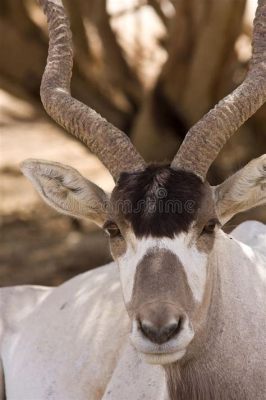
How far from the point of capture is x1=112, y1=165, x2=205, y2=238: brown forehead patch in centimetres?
548

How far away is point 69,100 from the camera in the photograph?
657 centimetres

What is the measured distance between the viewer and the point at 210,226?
5.75m

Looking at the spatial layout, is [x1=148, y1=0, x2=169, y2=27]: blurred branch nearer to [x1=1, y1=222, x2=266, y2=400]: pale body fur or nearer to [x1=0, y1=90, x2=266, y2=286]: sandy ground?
[x1=0, y1=90, x2=266, y2=286]: sandy ground

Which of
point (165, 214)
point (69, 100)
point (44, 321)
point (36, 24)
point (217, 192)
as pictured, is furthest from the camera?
point (36, 24)

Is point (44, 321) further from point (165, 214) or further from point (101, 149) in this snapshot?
point (165, 214)

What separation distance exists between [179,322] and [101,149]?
1512 millimetres

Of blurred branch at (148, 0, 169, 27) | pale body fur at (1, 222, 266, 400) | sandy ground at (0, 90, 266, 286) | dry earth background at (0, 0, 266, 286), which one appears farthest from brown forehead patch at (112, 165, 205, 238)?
blurred branch at (148, 0, 169, 27)

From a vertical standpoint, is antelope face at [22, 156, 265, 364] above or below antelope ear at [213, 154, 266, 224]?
below

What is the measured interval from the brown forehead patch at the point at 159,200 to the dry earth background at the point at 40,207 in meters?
5.25

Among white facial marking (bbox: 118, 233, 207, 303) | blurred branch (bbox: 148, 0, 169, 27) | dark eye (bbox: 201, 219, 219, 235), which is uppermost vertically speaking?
blurred branch (bbox: 148, 0, 169, 27)

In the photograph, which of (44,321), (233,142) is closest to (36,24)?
(233,142)

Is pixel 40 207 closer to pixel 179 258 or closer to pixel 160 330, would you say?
pixel 179 258

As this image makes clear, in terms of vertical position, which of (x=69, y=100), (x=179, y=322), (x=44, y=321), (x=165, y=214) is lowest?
(x=44, y=321)

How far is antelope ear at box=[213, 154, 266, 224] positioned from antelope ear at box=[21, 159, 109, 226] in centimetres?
71
